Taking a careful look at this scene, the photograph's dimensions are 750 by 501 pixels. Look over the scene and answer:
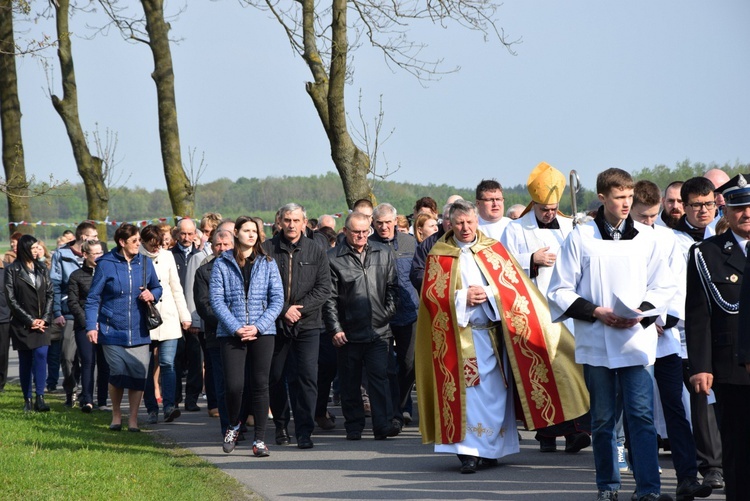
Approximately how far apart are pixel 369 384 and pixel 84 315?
13.5ft

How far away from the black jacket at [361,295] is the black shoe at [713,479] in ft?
12.3

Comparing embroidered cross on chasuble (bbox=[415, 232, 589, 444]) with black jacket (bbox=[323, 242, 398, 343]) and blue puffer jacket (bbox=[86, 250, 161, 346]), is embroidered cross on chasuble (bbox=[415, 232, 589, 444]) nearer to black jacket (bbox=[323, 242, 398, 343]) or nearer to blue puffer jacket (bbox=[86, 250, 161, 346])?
black jacket (bbox=[323, 242, 398, 343])

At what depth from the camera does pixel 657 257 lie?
744 cm

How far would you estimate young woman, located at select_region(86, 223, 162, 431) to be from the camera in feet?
38.7

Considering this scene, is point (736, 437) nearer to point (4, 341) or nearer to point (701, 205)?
point (701, 205)

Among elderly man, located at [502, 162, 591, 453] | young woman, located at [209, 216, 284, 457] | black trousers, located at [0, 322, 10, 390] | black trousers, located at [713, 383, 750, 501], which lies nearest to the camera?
black trousers, located at [713, 383, 750, 501]

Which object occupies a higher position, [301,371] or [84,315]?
[84,315]

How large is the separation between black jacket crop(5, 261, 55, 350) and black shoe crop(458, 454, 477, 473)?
6.57m

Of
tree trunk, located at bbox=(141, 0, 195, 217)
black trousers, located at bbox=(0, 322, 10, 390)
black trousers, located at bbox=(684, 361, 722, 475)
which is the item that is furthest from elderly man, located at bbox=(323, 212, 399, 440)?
tree trunk, located at bbox=(141, 0, 195, 217)

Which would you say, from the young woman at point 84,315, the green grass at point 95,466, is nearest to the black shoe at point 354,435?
the green grass at point 95,466

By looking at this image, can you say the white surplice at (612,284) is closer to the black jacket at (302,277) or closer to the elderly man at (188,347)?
the black jacket at (302,277)

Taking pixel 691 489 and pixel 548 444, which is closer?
pixel 691 489

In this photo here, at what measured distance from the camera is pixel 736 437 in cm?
622

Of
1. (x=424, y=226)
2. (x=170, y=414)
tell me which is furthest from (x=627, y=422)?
(x=170, y=414)
